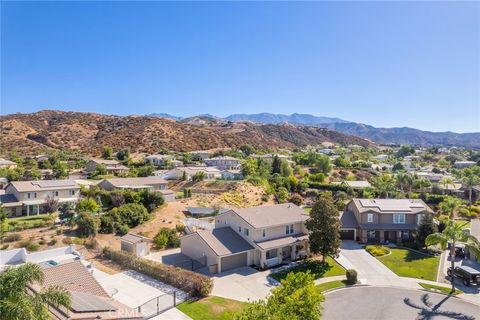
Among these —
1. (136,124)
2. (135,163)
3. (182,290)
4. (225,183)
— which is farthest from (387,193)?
(136,124)

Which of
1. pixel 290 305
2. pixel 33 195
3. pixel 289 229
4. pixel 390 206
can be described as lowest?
pixel 289 229

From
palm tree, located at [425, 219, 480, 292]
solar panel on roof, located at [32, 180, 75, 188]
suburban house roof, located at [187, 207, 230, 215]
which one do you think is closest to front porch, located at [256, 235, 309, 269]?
palm tree, located at [425, 219, 480, 292]

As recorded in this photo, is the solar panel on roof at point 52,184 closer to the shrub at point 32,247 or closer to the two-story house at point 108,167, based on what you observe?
the shrub at point 32,247

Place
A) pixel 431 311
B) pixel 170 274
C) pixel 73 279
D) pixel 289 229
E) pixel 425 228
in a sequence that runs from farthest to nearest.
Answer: pixel 425 228, pixel 289 229, pixel 170 274, pixel 431 311, pixel 73 279

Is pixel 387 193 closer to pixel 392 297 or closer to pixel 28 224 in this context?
pixel 392 297

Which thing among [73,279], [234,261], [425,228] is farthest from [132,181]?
[425,228]

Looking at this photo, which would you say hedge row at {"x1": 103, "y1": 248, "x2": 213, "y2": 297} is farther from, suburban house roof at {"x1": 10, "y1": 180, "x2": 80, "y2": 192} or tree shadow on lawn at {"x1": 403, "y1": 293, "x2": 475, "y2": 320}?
suburban house roof at {"x1": 10, "y1": 180, "x2": 80, "y2": 192}

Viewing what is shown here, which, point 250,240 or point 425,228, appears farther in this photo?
point 425,228

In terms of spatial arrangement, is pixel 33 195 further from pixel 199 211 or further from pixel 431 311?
pixel 431 311
